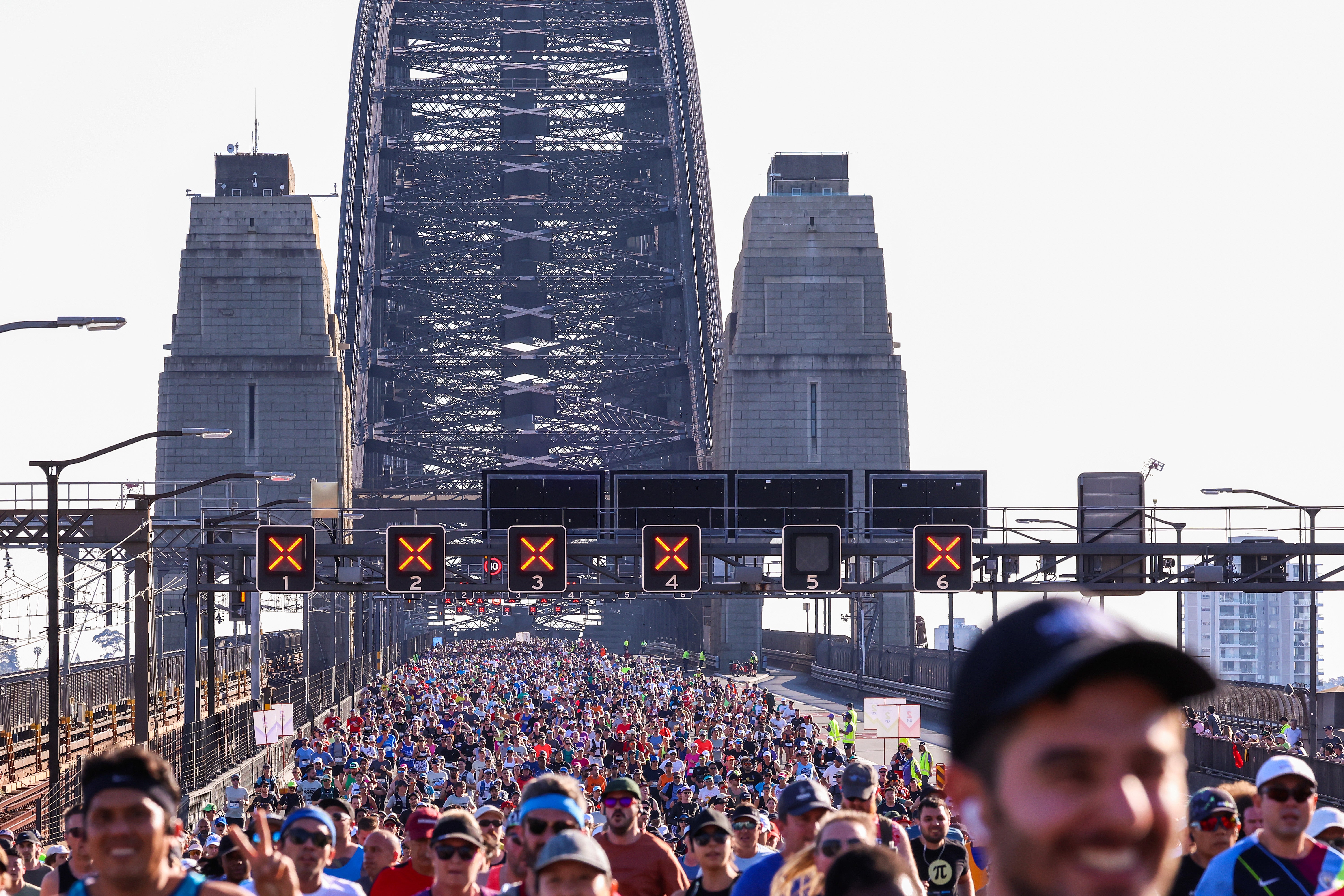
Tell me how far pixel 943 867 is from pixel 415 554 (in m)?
27.8

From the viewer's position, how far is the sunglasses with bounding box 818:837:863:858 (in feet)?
21.6

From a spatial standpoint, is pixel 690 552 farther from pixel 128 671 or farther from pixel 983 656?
pixel 983 656

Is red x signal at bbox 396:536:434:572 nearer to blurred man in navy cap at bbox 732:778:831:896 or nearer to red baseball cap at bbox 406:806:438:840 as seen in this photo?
red baseball cap at bbox 406:806:438:840

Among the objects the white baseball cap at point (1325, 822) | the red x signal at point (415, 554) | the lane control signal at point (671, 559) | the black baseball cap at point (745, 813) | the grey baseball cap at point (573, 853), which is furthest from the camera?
the red x signal at point (415, 554)

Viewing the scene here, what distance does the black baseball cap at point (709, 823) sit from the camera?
30.0 feet

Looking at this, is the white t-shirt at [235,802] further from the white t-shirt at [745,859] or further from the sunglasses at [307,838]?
the sunglasses at [307,838]

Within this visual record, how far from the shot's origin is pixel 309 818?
8.73m

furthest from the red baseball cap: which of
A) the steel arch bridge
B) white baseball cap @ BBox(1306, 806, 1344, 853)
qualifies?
the steel arch bridge

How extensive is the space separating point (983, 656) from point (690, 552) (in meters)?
36.4

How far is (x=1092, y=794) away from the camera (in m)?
2.00

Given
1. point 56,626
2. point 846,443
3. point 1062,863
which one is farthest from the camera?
point 846,443

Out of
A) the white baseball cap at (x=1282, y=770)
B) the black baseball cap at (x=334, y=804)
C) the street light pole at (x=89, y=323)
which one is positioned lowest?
the black baseball cap at (x=334, y=804)

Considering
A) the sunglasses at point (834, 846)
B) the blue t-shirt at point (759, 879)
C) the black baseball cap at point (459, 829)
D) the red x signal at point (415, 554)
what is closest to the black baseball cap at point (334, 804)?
the black baseball cap at point (459, 829)

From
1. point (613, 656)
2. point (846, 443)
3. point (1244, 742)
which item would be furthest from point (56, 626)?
point (613, 656)
